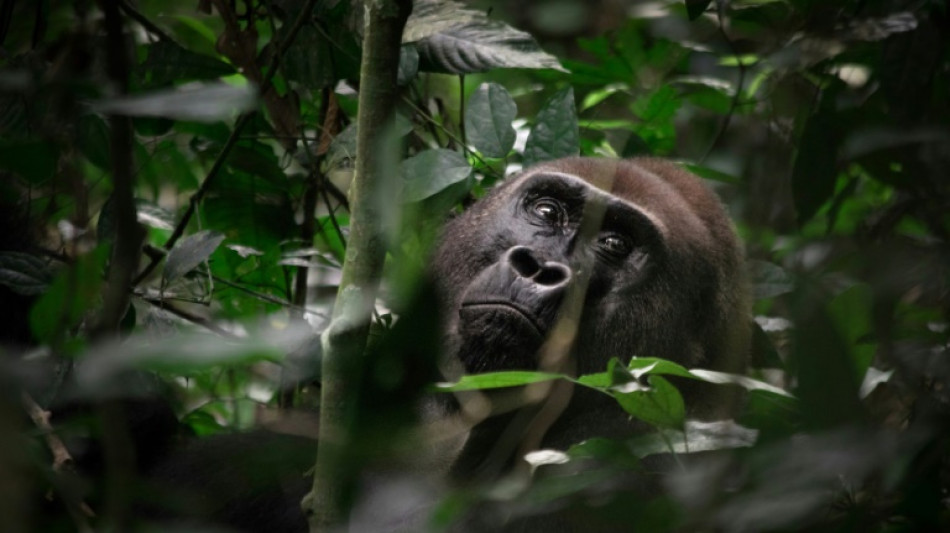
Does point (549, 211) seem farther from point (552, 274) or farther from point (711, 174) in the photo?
point (711, 174)

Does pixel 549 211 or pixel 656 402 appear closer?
pixel 656 402

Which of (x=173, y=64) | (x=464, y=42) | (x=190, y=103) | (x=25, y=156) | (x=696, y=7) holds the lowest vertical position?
(x=173, y=64)

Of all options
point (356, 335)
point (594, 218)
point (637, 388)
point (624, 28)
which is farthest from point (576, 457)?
point (624, 28)

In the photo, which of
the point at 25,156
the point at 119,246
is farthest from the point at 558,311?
the point at 119,246

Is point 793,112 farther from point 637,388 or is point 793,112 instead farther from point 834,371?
point 834,371

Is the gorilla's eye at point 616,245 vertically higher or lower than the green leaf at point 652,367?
lower

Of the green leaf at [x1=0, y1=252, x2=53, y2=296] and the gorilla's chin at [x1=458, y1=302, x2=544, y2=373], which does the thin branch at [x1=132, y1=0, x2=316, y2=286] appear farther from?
the gorilla's chin at [x1=458, y1=302, x2=544, y2=373]

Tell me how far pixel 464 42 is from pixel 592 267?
80cm

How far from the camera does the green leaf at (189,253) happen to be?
2.56 m

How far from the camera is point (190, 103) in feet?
3.55

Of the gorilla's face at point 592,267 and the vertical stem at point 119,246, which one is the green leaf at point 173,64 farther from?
the vertical stem at point 119,246

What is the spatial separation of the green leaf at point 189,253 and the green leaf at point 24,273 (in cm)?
30

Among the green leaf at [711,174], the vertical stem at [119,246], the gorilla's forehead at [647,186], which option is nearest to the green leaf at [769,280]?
the gorilla's forehead at [647,186]

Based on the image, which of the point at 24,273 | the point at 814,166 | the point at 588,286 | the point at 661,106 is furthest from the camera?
the point at 661,106
